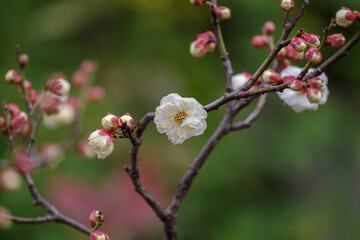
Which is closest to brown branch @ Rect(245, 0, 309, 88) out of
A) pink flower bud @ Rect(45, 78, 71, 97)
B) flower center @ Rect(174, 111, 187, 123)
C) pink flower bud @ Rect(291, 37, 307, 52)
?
pink flower bud @ Rect(291, 37, 307, 52)

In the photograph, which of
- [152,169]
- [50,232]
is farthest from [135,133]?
[50,232]

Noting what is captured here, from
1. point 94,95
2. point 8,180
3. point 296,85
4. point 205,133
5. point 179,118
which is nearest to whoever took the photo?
point 296,85

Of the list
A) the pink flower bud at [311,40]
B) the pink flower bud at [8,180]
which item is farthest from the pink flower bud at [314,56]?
the pink flower bud at [8,180]

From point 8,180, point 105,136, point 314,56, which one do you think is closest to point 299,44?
point 314,56

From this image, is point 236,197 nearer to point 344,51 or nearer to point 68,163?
point 68,163

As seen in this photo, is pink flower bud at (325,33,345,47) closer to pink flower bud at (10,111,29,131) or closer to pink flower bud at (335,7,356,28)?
pink flower bud at (335,7,356,28)

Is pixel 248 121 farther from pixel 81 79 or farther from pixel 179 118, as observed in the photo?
pixel 81 79
